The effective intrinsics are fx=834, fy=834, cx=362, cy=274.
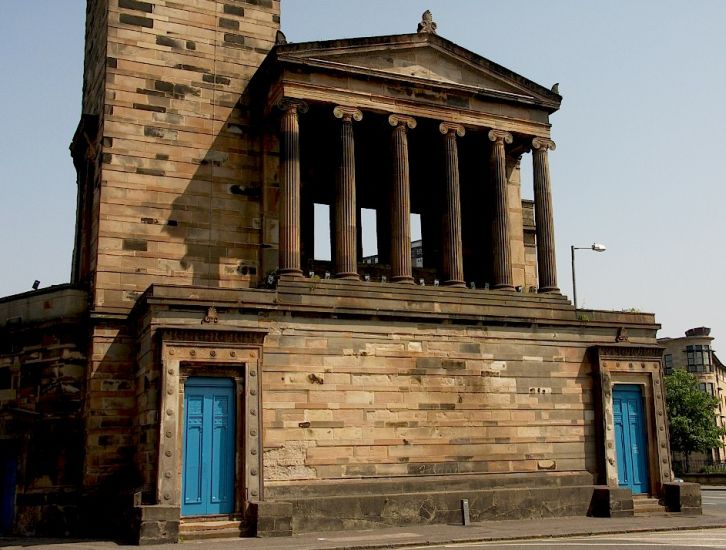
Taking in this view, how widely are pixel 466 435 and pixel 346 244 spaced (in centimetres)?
650

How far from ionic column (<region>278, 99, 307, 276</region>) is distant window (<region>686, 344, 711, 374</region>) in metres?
71.5

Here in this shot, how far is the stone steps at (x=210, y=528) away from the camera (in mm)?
18812

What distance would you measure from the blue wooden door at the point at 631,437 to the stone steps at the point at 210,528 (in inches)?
461

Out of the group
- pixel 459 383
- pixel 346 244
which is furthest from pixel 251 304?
pixel 459 383

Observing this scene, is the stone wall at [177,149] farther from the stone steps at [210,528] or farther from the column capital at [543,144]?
the column capital at [543,144]

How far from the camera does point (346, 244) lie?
24641mm

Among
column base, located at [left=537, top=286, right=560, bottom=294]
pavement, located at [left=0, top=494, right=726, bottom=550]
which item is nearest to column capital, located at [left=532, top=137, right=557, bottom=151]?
column base, located at [left=537, top=286, right=560, bottom=294]

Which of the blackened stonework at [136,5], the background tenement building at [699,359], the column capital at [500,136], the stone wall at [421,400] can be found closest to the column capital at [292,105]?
the blackened stonework at [136,5]

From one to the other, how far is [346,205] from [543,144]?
7824mm

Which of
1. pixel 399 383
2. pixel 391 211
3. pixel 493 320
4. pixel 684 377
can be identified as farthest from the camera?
pixel 684 377

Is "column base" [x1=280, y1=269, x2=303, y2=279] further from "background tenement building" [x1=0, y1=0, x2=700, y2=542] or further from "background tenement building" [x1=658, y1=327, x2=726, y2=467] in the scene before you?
"background tenement building" [x1=658, y1=327, x2=726, y2=467]

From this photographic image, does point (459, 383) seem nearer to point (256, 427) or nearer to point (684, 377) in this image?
point (256, 427)

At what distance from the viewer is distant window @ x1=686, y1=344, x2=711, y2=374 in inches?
3359

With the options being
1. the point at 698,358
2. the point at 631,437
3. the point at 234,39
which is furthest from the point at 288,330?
the point at 698,358
